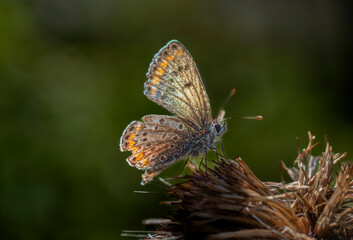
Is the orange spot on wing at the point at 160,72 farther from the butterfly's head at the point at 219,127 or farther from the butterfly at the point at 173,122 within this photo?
the butterfly's head at the point at 219,127

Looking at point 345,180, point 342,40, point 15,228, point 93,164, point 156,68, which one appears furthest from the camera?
point 342,40

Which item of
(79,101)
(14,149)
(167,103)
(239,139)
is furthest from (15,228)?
(239,139)

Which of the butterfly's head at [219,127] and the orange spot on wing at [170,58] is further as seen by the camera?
the butterfly's head at [219,127]

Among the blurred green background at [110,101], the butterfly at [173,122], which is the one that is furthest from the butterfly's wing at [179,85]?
the blurred green background at [110,101]

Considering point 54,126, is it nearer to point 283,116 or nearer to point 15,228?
point 15,228

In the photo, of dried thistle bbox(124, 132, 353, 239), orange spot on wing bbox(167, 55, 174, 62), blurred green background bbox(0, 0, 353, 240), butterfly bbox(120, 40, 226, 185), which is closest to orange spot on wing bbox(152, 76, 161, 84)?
butterfly bbox(120, 40, 226, 185)

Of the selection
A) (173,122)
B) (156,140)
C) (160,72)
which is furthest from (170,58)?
(156,140)

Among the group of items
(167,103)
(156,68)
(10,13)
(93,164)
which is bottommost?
(93,164)

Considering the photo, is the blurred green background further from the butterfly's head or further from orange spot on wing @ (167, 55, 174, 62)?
orange spot on wing @ (167, 55, 174, 62)
